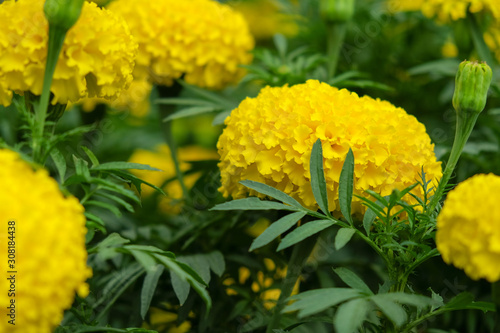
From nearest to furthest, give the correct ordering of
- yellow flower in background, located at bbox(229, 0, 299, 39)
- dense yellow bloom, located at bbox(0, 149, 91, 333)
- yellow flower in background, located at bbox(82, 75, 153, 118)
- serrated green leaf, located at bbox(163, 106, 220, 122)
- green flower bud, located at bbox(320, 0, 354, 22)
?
dense yellow bloom, located at bbox(0, 149, 91, 333) → serrated green leaf, located at bbox(163, 106, 220, 122) → green flower bud, located at bbox(320, 0, 354, 22) → yellow flower in background, located at bbox(82, 75, 153, 118) → yellow flower in background, located at bbox(229, 0, 299, 39)

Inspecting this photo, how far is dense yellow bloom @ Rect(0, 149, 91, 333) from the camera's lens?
491mm

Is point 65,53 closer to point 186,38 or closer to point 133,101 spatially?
point 186,38

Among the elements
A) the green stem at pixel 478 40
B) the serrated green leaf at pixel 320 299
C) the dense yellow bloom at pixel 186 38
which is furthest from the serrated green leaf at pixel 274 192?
the green stem at pixel 478 40

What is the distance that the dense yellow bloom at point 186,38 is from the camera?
1.05m

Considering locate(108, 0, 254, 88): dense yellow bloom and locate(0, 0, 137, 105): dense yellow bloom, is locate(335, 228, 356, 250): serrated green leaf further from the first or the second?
locate(108, 0, 254, 88): dense yellow bloom

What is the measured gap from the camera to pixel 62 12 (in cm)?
62

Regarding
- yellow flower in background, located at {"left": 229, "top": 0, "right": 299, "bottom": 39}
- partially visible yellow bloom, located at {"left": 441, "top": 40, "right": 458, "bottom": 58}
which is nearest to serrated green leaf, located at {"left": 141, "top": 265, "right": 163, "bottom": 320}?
partially visible yellow bloom, located at {"left": 441, "top": 40, "right": 458, "bottom": 58}

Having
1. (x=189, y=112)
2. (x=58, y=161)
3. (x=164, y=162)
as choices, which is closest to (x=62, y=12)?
(x=58, y=161)

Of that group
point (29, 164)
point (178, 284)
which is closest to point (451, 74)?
point (178, 284)

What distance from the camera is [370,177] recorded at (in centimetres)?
73

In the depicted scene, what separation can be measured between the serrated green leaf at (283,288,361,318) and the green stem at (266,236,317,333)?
182 mm

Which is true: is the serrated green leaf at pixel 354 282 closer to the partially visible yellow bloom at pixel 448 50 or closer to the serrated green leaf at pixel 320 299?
the serrated green leaf at pixel 320 299

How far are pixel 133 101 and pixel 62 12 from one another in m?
0.83

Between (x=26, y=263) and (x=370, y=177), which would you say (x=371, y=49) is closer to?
(x=370, y=177)
